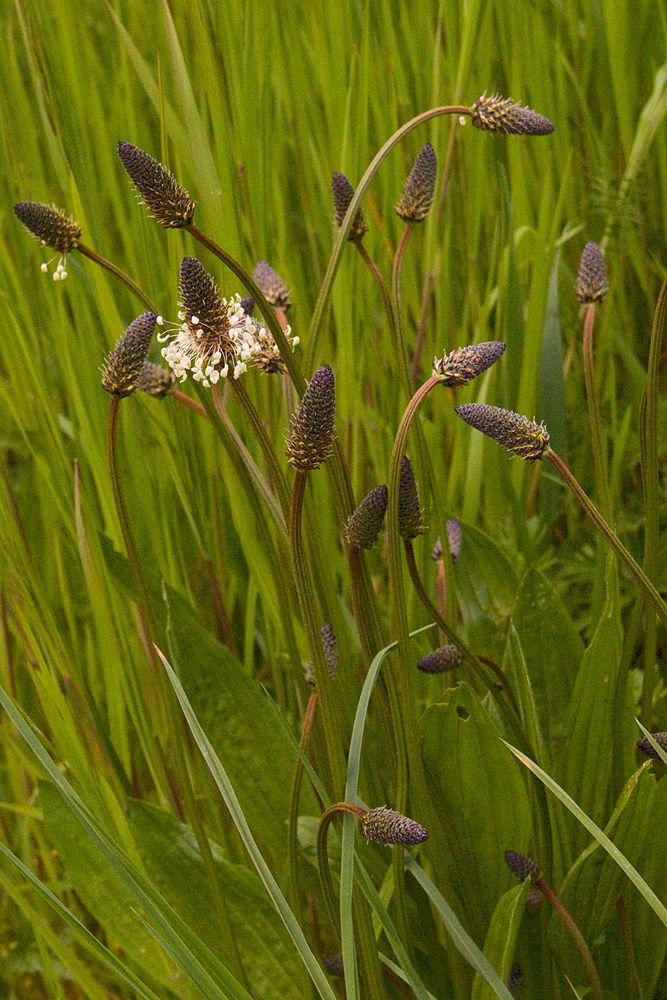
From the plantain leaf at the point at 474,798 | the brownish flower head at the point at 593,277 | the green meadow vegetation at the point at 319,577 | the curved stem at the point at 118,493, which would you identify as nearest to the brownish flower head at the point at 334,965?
the green meadow vegetation at the point at 319,577

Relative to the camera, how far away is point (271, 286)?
83 centimetres

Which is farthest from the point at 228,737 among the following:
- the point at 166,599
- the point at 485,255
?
the point at 485,255

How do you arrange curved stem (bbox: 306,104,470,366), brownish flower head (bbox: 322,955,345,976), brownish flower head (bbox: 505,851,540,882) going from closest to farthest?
curved stem (bbox: 306,104,470,366) → brownish flower head (bbox: 505,851,540,882) → brownish flower head (bbox: 322,955,345,976)

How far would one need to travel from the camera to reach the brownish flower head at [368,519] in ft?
2.03

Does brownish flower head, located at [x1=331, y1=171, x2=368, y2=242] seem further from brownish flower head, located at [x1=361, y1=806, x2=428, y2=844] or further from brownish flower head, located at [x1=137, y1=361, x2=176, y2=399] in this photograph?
brownish flower head, located at [x1=361, y1=806, x2=428, y2=844]

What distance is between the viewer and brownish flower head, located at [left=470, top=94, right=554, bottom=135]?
0.69m

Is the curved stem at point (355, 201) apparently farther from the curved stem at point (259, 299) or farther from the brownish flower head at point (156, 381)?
the brownish flower head at point (156, 381)

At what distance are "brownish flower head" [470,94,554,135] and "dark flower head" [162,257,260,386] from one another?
0.79 ft

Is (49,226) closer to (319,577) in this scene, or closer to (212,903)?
(319,577)

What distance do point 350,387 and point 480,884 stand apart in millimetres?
557

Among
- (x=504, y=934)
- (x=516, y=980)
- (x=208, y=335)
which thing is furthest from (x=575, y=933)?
(x=208, y=335)

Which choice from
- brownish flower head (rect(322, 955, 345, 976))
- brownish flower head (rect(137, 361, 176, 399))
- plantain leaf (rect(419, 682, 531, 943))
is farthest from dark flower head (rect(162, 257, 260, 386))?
brownish flower head (rect(322, 955, 345, 976))

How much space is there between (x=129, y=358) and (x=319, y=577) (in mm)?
257

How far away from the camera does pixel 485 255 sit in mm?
1573
